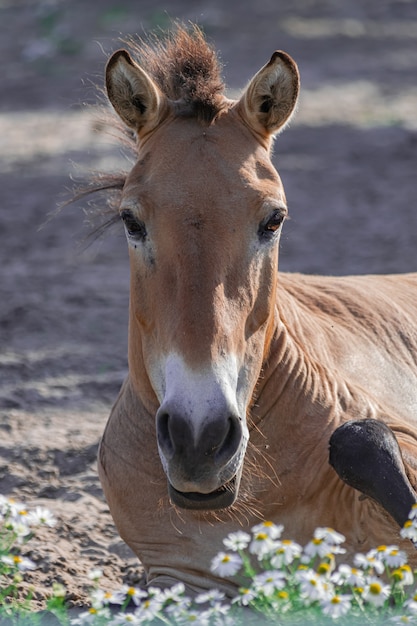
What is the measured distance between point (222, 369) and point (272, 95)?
1285mm

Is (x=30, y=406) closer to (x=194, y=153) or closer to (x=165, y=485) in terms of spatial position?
(x=165, y=485)

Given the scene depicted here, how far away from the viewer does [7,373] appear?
6.79 m

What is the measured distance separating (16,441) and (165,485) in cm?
200

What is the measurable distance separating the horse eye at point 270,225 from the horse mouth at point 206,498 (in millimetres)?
872

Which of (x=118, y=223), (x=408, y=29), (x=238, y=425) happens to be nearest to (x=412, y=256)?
(x=118, y=223)

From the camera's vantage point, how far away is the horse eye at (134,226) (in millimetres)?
3668

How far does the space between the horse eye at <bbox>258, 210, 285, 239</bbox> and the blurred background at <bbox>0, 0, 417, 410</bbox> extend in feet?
4.76

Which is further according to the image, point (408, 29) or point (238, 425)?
point (408, 29)

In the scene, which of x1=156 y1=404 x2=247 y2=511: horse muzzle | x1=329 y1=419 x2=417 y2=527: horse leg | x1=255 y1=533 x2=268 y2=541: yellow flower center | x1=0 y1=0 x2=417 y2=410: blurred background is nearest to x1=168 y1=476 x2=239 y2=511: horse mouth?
x1=156 y1=404 x2=247 y2=511: horse muzzle

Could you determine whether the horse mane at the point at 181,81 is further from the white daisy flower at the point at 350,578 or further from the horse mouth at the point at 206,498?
the white daisy flower at the point at 350,578

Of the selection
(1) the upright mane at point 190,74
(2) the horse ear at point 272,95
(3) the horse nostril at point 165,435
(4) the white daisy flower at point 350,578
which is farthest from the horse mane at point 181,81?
(4) the white daisy flower at point 350,578

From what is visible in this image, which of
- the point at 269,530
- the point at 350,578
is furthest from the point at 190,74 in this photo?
the point at 350,578

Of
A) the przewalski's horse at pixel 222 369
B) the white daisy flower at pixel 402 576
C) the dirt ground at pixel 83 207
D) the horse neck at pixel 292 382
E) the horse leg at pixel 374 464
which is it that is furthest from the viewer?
the dirt ground at pixel 83 207

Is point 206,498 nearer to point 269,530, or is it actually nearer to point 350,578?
point 269,530
